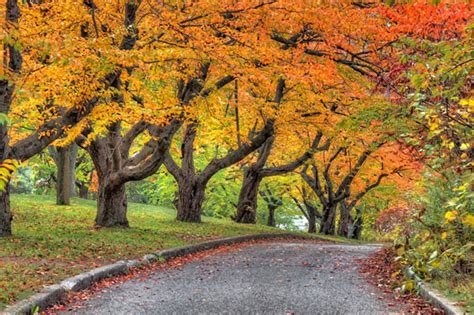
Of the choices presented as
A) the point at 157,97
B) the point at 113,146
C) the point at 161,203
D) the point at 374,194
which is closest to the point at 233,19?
the point at 157,97

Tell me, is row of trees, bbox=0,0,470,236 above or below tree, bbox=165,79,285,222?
above

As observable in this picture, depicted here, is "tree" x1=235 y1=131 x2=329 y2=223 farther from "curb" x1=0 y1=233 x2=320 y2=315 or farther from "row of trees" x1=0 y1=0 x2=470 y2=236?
"curb" x1=0 y1=233 x2=320 y2=315

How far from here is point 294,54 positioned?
14.4m

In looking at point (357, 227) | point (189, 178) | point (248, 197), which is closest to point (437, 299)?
point (189, 178)

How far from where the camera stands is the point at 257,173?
23328 mm

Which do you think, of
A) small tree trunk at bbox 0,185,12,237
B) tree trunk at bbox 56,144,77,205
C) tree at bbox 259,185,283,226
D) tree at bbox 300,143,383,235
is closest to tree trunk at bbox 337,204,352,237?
tree at bbox 300,143,383,235

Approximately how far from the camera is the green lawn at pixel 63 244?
7.20 metres

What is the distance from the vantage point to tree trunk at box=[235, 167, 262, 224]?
2375 cm

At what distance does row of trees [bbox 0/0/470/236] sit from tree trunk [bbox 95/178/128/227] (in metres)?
0.03

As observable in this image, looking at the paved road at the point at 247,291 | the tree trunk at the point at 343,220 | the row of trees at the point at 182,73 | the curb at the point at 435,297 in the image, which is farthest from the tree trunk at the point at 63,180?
the tree trunk at the point at 343,220

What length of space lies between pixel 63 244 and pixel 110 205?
12.7 feet

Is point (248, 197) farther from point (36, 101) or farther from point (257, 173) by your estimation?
point (36, 101)

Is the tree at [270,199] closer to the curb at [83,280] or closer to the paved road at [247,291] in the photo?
the curb at [83,280]

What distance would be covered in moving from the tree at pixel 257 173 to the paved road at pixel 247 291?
37.0ft
